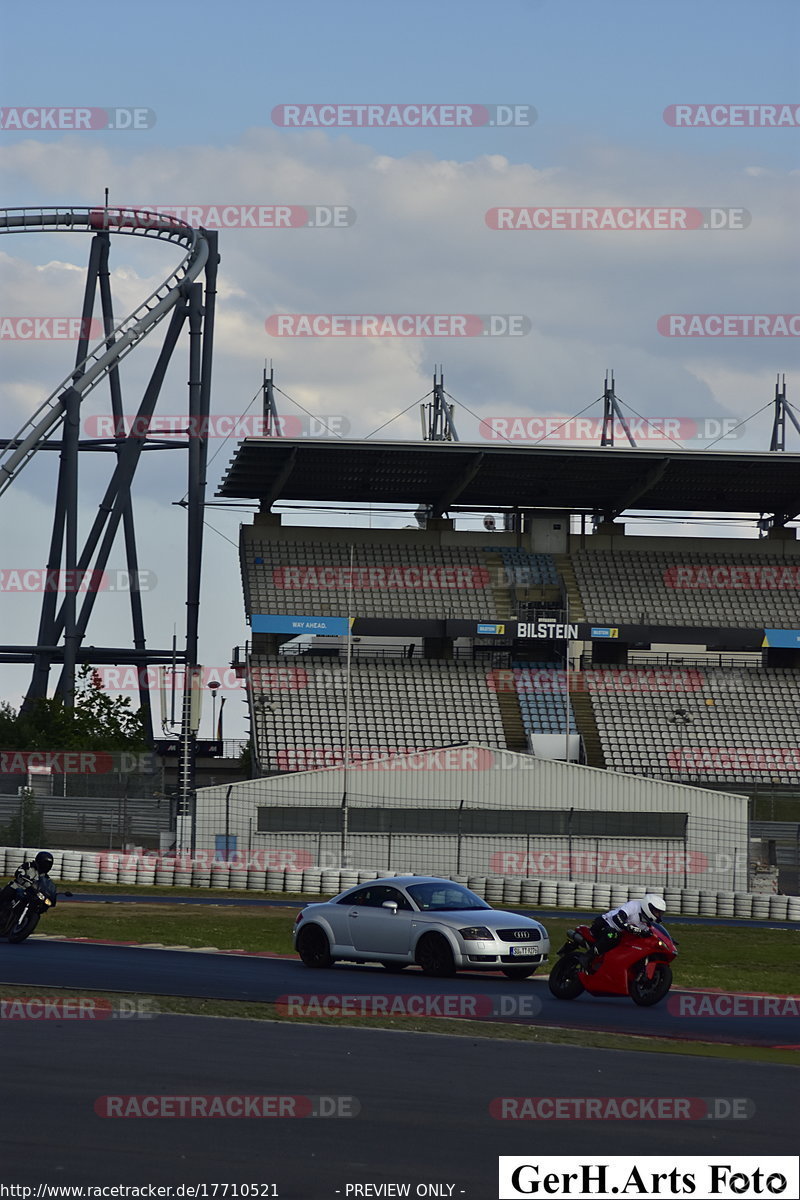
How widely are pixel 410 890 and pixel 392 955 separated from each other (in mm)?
871

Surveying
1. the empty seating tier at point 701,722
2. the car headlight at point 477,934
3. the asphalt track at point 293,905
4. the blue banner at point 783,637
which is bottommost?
the asphalt track at point 293,905

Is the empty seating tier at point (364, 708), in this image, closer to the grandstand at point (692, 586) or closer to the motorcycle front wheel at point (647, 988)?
the grandstand at point (692, 586)

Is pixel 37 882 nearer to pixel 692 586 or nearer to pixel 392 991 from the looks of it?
pixel 392 991

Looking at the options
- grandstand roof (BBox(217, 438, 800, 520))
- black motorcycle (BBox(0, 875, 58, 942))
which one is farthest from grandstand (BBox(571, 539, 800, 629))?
black motorcycle (BBox(0, 875, 58, 942))

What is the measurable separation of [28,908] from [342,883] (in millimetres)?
14385

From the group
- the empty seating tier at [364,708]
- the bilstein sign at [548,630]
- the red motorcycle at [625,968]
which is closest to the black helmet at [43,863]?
the red motorcycle at [625,968]

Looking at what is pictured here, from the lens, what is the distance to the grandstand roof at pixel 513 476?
5216cm

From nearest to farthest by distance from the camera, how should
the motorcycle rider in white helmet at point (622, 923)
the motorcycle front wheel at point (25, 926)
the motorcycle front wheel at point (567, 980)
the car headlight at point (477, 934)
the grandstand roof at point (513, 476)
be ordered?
the motorcycle rider in white helmet at point (622, 923) < the motorcycle front wheel at point (567, 980) < the car headlight at point (477, 934) < the motorcycle front wheel at point (25, 926) < the grandstand roof at point (513, 476)

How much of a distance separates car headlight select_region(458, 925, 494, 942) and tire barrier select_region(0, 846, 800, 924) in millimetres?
15596

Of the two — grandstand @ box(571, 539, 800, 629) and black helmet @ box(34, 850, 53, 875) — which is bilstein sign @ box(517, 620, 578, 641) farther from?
black helmet @ box(34, 850, 53, 875)

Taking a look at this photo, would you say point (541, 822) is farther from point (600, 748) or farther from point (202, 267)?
point (202, 267)

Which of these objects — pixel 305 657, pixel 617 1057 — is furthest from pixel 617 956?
pixel 305 657

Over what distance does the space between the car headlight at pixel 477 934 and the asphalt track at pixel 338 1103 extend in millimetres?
5611

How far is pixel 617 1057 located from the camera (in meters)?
12.8
